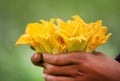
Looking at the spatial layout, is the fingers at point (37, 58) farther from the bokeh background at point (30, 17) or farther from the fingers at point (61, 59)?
the bokeh background at point (30, 17)

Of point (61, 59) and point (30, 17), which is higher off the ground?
point (30, 17)

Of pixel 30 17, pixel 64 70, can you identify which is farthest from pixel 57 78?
pixel 30 17

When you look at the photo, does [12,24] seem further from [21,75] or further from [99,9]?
[99,9]

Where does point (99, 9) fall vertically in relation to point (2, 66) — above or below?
above

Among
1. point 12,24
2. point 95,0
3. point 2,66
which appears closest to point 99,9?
point 95,0

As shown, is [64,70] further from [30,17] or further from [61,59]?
[30,17]
